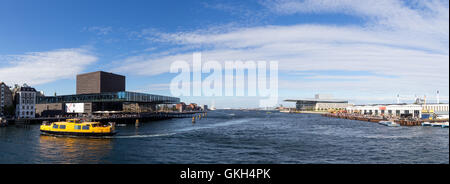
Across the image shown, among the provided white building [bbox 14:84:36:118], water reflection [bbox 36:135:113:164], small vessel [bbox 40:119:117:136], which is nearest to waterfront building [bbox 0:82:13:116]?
white building [bbox 14:84:36:118]

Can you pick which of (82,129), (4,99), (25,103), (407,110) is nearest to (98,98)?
(25,103)

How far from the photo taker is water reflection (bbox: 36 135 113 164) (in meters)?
35.3

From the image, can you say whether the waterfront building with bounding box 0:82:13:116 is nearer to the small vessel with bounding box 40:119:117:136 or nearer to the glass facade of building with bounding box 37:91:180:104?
the glass facade of building with bounding box 37:91:180:104

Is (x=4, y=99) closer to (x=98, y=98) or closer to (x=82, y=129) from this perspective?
(x=98, y=98)

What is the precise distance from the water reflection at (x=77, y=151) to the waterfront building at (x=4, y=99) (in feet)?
320

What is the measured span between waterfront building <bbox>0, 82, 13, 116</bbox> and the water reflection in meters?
97.6

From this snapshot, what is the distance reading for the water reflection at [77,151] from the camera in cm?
3532

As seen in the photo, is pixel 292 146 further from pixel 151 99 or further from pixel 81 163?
pixel 151 99

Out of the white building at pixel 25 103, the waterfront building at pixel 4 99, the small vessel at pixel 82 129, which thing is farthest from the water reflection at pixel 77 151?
the waterfront building at pixel 4 99

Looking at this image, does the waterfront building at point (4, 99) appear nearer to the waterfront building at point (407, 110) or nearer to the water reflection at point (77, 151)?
the water reflection at point (77, 151)

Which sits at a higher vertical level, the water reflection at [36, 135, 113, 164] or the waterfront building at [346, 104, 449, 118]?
the waterfront building at [346, 104, 449, 118]

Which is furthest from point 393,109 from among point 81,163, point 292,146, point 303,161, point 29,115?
point 29,115

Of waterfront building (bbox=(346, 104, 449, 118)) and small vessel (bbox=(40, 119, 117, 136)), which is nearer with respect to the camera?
small vessel (bbox=(40, 119, 117, 136))

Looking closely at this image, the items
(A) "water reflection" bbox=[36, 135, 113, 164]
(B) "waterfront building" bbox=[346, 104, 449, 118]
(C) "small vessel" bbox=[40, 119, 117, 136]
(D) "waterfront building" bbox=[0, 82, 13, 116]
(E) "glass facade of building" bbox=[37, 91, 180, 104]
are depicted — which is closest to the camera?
(A) "water reflection" bbox=[36, 135, 113, 164]
